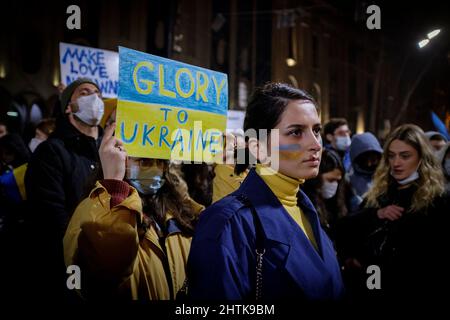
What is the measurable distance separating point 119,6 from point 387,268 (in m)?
16.9

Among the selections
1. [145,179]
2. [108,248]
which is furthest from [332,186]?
[108,248]

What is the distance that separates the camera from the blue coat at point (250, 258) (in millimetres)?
1849

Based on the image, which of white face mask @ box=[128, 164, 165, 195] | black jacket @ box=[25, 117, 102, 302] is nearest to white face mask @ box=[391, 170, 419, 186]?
white face mask @ box=[128, 164, 165, 195]

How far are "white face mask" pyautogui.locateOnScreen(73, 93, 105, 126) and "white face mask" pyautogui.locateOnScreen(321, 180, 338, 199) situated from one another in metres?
2.45

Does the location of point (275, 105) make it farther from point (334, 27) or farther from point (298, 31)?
point (334, 27)

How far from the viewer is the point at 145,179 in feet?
9.26

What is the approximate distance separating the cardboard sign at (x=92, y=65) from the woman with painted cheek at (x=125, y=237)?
3265 millimetres

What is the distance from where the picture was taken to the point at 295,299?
6.30ft

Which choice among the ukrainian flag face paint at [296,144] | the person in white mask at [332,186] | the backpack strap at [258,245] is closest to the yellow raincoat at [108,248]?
the backpack strap at [258,245]

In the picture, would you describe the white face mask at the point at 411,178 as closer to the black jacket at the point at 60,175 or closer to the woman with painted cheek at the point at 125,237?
the woman with painted cheek at the point at 125,237

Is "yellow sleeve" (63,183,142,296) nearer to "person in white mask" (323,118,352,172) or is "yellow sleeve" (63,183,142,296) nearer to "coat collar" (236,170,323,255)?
"coat collar" (236,170,323,255)

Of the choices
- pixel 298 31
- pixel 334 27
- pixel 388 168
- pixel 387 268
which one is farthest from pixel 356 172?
pixel 334 27

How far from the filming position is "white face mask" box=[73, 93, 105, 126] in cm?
373

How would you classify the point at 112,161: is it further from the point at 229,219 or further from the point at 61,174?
the point at 61,174
